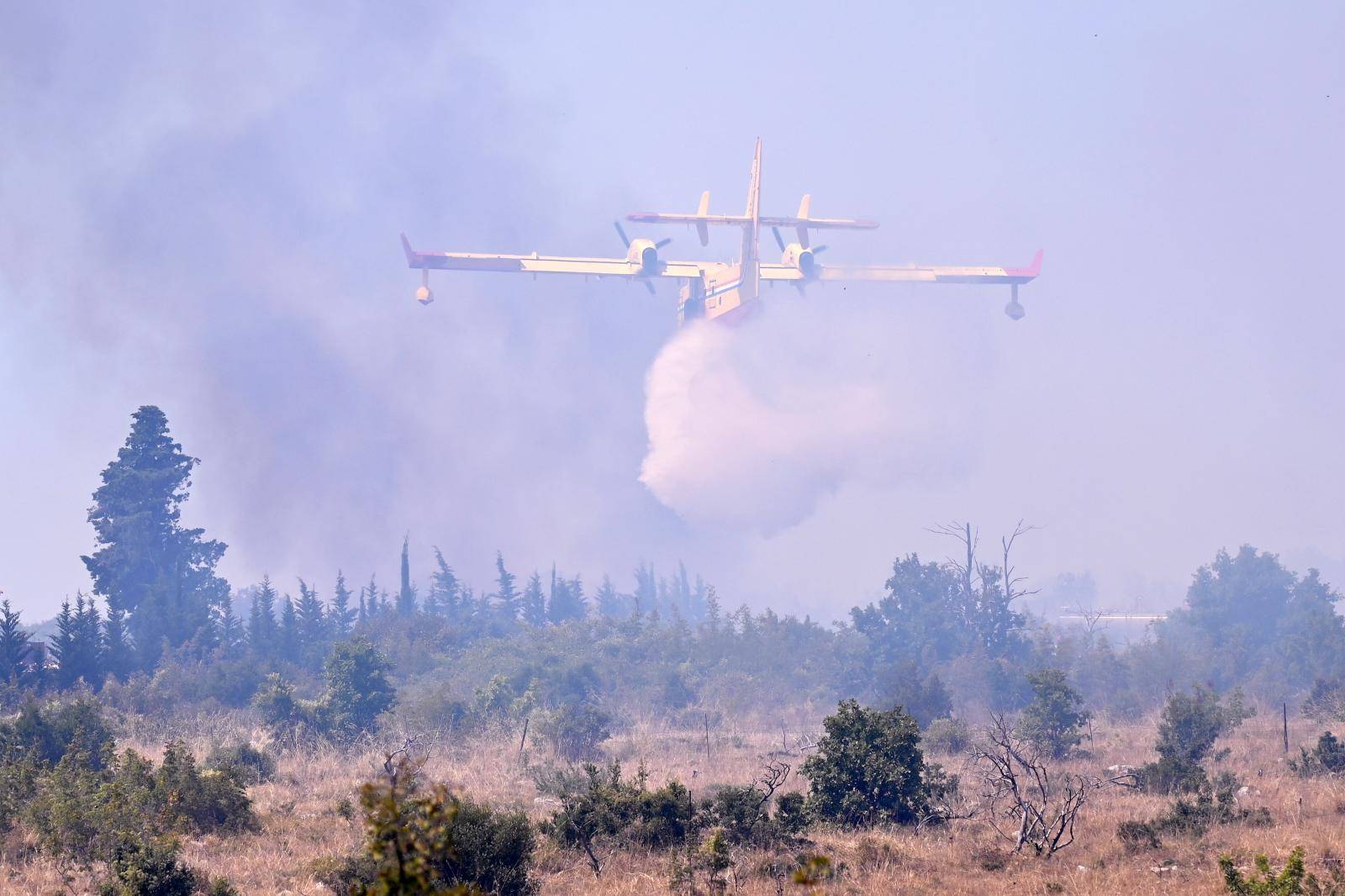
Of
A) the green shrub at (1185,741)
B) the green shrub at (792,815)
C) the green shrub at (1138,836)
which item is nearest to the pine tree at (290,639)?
the green shrub at (1185,741)

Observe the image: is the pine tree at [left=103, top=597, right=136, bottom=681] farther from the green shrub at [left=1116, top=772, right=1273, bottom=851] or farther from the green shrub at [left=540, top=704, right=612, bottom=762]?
the green shrub at [left=1116, top=772, right=1273, bottom=851]

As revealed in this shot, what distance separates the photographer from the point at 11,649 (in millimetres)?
46969

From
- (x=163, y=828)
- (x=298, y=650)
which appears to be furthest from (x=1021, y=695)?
(x=163, y=828)

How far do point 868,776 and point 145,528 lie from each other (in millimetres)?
59333

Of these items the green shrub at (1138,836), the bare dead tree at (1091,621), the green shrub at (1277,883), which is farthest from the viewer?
the bare dead tree at (1091,621)

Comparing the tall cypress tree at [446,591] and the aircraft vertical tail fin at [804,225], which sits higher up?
the aircraft vertical tail fin at [804,225]

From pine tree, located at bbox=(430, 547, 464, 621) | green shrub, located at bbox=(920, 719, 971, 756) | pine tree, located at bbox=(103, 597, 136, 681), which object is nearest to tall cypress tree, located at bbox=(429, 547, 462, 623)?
pine tree, located at bbox=(430, 547, 464, 621)

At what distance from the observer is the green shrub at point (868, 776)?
20.9 meters

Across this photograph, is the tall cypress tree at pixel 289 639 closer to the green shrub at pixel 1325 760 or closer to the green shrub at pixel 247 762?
the green shrub at pixel 247 762

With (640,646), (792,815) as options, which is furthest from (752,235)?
(792,815)

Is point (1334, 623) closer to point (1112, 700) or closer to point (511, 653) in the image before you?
point (1112, 700)

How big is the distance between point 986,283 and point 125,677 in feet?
224

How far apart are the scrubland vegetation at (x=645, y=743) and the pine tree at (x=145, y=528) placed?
0.62 feet

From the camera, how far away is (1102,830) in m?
19.8
